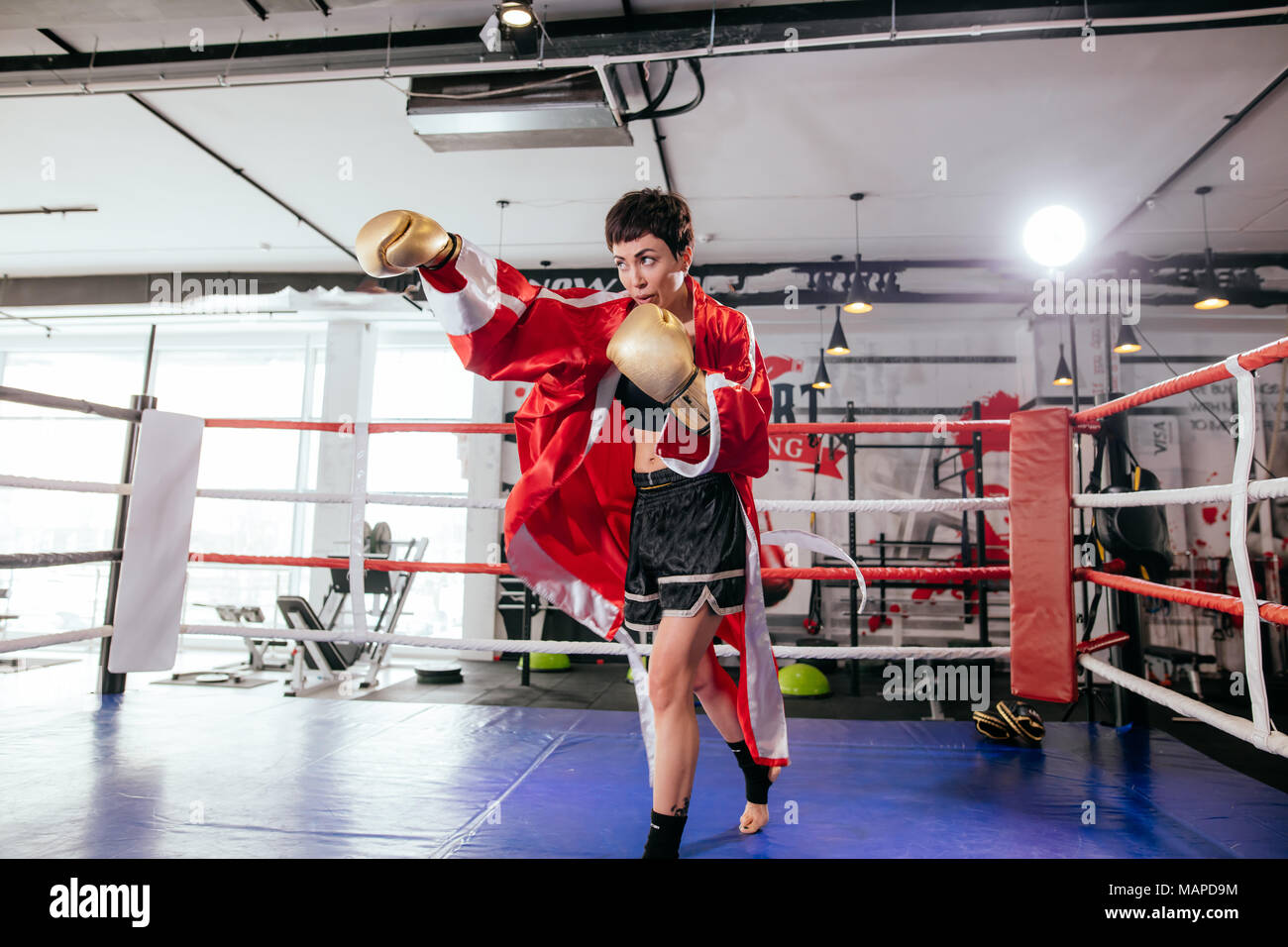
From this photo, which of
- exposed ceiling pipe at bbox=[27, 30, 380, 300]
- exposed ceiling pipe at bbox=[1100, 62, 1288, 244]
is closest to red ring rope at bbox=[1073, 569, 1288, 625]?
exposed ceiling pipe at bbox=[1100, 62, 1288, 244]

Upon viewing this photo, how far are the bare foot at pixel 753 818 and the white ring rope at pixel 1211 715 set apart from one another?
34.8 inches

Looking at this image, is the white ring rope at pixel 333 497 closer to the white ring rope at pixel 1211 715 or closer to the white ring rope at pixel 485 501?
the white ring rope at pixel 485 501

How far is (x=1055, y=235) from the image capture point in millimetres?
3971

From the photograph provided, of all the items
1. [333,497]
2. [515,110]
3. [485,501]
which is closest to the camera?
[485,501]

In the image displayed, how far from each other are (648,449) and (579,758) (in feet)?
3.20

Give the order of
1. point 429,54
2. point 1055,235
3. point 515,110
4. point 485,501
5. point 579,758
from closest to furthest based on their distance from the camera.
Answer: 1. point 579,758
2. point 485,501
3. point 429,54
4. point 515,110
5. point 1055,235

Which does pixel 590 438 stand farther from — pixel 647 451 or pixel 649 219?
pixel 649 219

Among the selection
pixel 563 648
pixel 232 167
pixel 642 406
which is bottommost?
Answer: pixel 563 648

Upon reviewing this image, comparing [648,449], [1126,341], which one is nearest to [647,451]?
[648,449]

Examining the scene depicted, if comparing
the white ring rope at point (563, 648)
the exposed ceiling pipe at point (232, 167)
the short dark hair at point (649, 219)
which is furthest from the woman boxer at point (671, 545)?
the exposed ceiling pipe at point (232, 167)

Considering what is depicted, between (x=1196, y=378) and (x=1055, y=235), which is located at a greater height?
(x=1055, y=235)

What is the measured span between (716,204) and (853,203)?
914 millimetres
